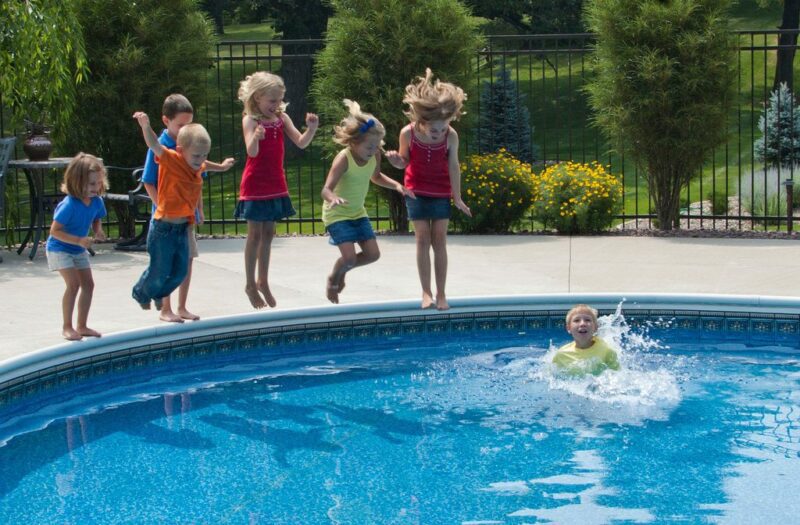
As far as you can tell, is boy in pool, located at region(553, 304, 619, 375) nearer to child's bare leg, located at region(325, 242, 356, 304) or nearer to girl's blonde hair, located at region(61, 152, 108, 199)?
child's bare leg, located at region(325, 242, 356, 304)

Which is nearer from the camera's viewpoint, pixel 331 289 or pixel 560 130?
pixel 331 289

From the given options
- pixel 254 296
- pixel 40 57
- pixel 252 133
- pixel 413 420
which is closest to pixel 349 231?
pixel 254 296

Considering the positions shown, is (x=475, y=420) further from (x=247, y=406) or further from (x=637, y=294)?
(x=637, y=294)

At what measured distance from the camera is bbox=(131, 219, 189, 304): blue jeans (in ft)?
23.9

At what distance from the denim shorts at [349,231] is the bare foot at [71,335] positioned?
1.60m

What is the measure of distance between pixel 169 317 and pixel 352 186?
1.42 m

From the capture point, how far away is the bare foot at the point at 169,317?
25.6 ft

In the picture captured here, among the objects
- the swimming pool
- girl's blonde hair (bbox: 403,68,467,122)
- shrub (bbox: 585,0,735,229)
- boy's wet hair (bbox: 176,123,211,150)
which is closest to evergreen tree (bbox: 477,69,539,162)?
shrub (bbox: 585,0,735,229)

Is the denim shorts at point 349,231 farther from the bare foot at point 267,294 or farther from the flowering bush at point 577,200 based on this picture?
the flowering bush at point 577,200

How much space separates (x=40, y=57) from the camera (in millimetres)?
10781

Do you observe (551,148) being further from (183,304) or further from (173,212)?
(173,212)

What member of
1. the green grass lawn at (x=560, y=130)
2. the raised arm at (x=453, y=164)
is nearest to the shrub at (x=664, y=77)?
the green grass lawn at (x=560, y=130)

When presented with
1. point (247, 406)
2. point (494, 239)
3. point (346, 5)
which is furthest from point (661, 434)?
point (346, 5)

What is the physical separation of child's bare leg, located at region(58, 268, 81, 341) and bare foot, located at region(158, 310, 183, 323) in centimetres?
66
